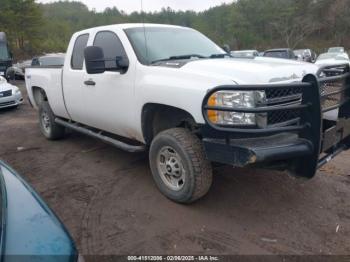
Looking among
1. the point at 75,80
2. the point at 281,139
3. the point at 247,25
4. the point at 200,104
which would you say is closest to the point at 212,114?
the point at 200,104

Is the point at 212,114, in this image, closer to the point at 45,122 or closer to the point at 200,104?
the point at 200,104

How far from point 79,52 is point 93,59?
1.57 meters

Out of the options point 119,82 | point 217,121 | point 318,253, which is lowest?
point 318,253

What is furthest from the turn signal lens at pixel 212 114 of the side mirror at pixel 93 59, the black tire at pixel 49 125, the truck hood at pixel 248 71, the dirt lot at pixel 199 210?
the black tire at pixel 49 125

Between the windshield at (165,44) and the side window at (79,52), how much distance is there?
1.06m

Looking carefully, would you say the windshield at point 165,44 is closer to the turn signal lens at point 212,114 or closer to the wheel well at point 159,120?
the wheel well at point 159,120

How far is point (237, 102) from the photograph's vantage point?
2988mm

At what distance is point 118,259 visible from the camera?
286 centimetres

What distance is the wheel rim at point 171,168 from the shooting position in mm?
3572

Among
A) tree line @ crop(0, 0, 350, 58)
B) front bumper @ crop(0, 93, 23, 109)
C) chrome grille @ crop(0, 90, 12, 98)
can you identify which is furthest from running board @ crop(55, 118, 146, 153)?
Result: tree line @ crop(0, 0, 350, 58)

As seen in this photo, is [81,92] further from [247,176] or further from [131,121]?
[247,176]

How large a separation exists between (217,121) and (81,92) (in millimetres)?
2596

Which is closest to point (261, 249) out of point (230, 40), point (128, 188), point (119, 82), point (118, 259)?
point (118, 259)

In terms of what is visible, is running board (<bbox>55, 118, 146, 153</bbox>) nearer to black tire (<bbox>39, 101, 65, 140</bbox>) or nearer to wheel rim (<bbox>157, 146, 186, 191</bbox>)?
black tire (<bbox>39, 101, 65, 140</bbox>)
